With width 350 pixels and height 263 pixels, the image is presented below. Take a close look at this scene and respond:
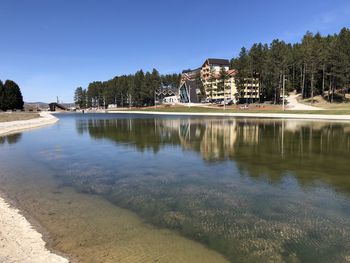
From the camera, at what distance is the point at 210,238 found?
369 inches

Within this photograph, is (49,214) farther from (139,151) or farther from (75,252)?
(139,151)

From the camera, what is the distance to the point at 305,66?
103188mm

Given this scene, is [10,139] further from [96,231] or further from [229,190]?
[96,231]

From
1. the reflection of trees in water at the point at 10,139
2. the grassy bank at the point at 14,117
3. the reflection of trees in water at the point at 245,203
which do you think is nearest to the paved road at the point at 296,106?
the reflection of trees in water at the point at 245,203

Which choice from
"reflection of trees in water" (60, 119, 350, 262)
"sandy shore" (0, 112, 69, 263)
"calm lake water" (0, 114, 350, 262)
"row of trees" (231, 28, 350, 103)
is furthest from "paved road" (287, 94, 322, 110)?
"sandy shore" (0, 112, 69, 263)

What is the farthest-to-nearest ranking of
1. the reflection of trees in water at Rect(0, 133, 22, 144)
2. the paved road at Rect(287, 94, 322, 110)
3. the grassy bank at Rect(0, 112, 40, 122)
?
the paved road at Rect(287, 94, 322, 110)
the grassy bank at Rect(0, 112, 40, 122)
the reflection of trees in water at Rect(0, 133, 22, 144)

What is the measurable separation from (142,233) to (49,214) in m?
3.92

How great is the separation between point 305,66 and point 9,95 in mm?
134715

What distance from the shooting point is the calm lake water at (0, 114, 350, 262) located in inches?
360

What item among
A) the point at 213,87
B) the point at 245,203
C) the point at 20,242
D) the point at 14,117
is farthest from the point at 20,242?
the point at 213,87

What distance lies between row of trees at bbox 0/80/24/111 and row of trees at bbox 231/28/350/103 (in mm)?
110726

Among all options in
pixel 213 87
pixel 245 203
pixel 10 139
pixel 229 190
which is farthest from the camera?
pixel 213 87

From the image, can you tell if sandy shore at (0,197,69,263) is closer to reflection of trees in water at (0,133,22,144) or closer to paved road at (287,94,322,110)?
reflection of trees in water at (0,133,22,144)

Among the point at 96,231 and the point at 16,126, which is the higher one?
the point at 16,126
